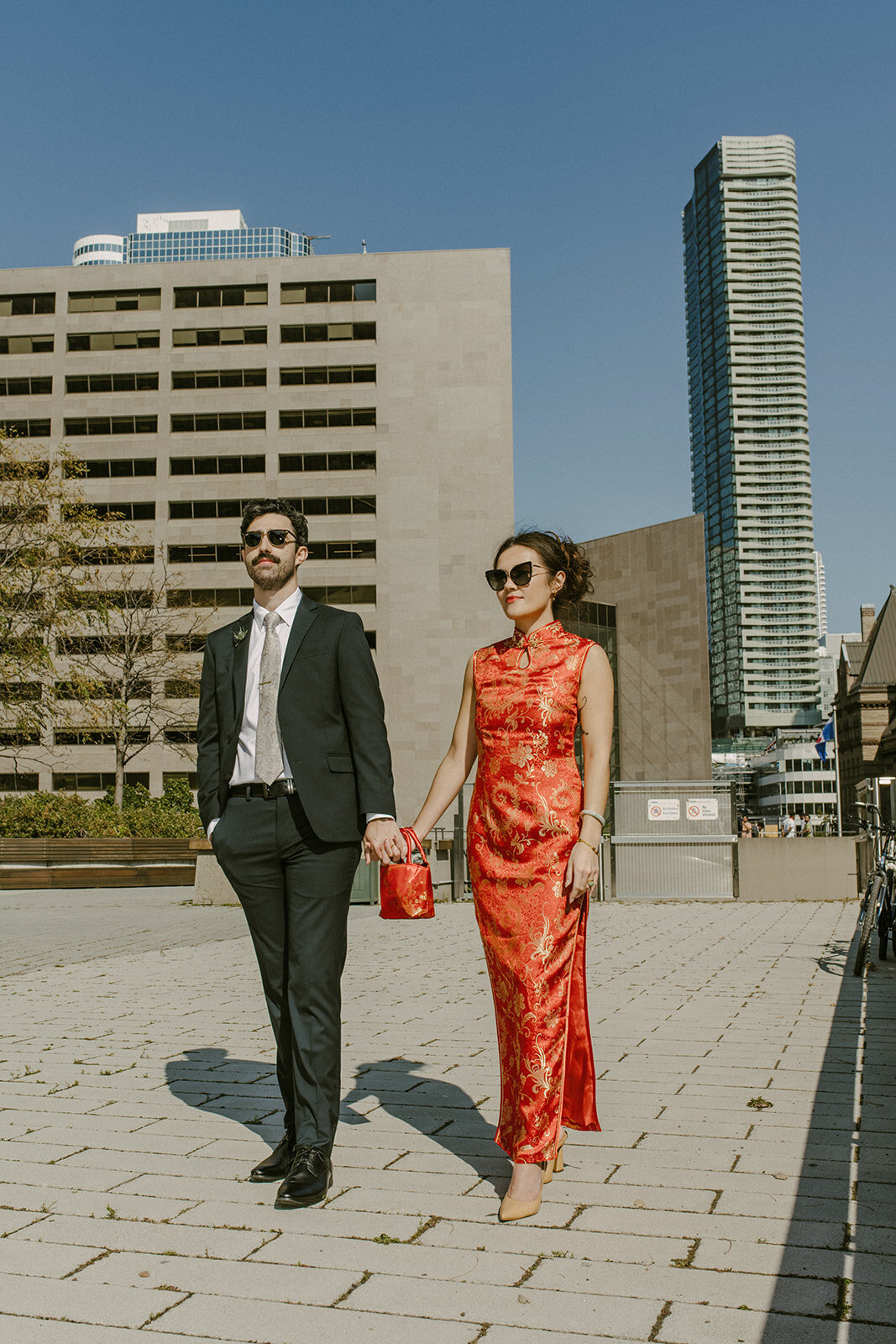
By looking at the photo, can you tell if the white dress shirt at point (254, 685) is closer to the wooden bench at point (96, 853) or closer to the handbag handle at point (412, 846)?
the handbag handle at point (412, 846)

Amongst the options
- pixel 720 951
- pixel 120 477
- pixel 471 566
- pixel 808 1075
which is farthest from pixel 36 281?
pixel 808 1075

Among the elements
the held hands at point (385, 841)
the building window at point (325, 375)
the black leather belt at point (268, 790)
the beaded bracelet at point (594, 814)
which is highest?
the building window at point (325, 375)

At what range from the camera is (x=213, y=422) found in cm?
6406

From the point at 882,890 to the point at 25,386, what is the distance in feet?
210

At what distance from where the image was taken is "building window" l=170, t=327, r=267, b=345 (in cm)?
6400

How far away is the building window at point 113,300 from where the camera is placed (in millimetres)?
64938

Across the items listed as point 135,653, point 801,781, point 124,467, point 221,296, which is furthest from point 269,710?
point 801,781

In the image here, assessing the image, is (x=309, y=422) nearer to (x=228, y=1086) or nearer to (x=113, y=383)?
(x=113, y=383)

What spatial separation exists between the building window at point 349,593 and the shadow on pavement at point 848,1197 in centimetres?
5446

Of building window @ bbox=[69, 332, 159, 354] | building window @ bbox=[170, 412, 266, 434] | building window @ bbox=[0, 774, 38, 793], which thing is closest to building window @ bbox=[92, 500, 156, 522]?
building window @ bbox=[170, 412, 266, 434]

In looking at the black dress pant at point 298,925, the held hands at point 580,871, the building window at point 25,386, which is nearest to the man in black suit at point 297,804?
the black dress pant at point 298,925

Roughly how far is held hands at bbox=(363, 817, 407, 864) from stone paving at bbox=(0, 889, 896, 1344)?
43.1 inches

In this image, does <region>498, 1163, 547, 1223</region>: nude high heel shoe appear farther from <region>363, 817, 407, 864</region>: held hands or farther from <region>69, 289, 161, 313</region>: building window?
<region>69, 289, 161, 313</region>: building window

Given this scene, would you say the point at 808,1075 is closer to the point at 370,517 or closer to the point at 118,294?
the point at 370,517
